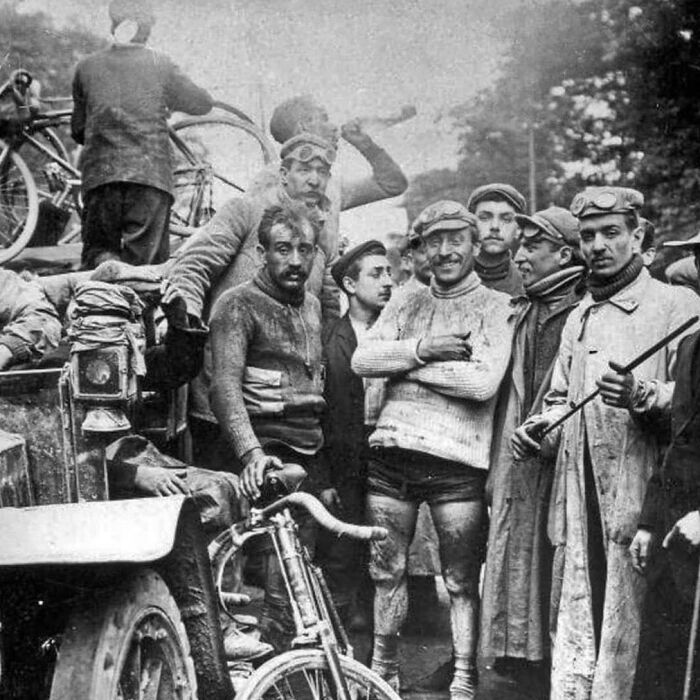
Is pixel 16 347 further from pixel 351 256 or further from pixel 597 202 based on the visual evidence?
pixel 597 202

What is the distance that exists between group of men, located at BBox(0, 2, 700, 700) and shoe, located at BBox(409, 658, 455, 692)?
0.05 ft

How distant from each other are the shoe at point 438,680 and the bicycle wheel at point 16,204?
4505 mm

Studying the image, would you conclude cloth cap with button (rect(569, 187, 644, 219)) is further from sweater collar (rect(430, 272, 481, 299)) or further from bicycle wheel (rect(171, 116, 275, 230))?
bicycle wheel (rect(171, 116, 275, 230))

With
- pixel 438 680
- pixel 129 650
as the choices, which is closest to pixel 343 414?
pixel 438 680

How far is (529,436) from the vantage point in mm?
4770

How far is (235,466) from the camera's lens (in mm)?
5656

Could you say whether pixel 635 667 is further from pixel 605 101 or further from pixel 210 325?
pixel 605 101

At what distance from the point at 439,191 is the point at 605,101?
2.95 m

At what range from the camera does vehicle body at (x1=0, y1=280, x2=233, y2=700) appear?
3211 mm

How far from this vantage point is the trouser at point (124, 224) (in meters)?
6.43

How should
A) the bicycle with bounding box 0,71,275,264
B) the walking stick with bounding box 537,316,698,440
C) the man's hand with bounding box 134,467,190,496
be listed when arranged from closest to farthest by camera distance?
the walking stick with bounding box 537,316,698,440, the man's hand with bounding box 134,467,190,496, the bicycle with bounding box 0,71,275,264

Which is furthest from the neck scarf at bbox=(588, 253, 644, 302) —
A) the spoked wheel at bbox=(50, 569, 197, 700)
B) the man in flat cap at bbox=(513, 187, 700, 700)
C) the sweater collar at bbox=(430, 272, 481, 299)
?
the spoked wheel at bbox=(50, 569, 197, 700)

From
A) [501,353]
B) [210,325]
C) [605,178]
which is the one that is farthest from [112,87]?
[605,178]

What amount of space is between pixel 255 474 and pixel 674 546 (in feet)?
5.96
